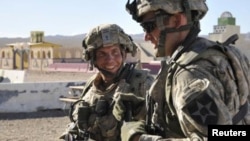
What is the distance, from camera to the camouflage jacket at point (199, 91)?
175 cm

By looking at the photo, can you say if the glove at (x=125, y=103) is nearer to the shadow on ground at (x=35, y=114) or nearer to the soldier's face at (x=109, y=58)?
the soldier's face at (x=109, y=58)

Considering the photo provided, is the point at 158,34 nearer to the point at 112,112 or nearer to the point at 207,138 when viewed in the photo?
the point at 207,138

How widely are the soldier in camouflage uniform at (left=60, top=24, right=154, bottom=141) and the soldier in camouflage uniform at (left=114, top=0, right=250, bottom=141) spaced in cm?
108

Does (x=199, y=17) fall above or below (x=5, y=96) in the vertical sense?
above

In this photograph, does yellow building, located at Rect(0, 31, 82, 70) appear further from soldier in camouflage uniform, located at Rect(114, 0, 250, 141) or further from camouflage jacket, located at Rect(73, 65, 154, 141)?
soldier in camouflage uniform, located at Rect(114, 0, 250, 141)

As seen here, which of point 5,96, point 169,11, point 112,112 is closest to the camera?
point 169,11

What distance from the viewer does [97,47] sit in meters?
3.41

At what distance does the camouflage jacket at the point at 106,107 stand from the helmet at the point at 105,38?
219 mm

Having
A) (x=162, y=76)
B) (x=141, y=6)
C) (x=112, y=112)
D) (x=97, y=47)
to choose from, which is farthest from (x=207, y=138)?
(x=97, y=47)

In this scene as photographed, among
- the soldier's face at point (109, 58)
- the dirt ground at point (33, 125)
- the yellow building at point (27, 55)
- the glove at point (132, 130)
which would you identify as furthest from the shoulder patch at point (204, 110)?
the yellow building at point (27, 55)

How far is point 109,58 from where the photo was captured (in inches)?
133

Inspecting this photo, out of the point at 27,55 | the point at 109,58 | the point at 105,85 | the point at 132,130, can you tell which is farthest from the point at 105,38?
the point at 27,55

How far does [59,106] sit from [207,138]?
11.1 metres

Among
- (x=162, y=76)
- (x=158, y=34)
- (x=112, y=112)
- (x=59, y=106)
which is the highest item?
(x=158, y=34)
